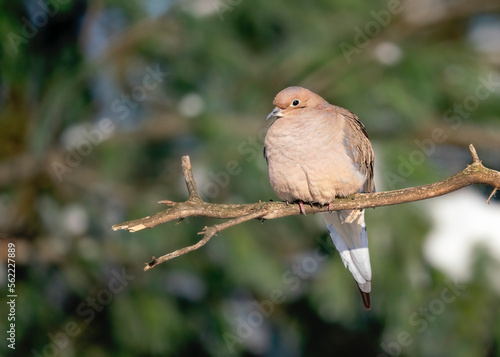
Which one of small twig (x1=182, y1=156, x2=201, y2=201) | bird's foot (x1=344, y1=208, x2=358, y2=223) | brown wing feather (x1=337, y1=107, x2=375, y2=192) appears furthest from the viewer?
bird's foot (x1=344, y1=208, x2=358, y2=223)

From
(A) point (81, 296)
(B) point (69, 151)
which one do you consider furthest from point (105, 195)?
(A) point (81, 296)

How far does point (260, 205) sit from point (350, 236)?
1110mm

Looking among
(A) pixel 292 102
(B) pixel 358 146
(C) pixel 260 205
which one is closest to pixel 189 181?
(C) pixel 260 205

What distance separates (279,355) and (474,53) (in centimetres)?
397

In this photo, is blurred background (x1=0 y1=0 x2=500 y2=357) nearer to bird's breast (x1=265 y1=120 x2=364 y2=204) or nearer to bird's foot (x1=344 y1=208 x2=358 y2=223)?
bird's foot (x1=344 y1=208 x2=358 y2=223)

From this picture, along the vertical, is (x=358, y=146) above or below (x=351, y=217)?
above

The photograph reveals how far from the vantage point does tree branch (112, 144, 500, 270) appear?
2.89 m

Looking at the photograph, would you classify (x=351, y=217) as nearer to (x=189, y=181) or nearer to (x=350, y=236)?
(x=350, y=236)

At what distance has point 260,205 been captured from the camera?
3297 millimetres

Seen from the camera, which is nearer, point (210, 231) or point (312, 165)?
point (210, 231)

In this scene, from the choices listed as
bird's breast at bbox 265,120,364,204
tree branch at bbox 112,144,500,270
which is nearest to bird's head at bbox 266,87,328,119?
bird's breast at bbox 265,120,364,204

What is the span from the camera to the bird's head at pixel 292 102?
3.86 m

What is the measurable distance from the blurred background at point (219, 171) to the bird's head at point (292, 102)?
2160 mm

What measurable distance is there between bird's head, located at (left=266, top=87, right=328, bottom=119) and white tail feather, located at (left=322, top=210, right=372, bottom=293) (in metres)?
0.71
